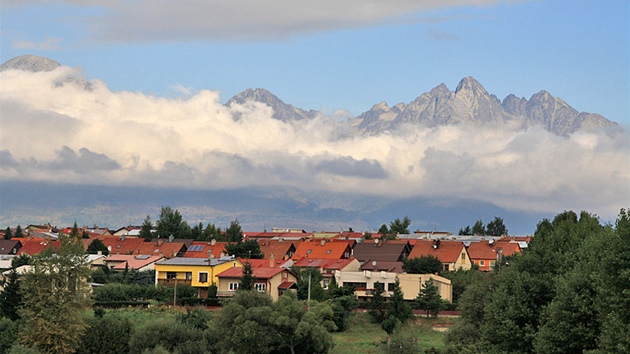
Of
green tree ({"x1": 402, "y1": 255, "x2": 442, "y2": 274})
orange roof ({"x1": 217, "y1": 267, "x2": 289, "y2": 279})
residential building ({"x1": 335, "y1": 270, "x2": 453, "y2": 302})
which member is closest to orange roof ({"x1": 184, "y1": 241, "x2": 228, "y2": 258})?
orange roof ({"x1": 217, "y1": 267, "x2": 289, "y2": 279})

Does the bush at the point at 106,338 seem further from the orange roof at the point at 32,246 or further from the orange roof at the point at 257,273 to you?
the orange roof at the point at 32,246

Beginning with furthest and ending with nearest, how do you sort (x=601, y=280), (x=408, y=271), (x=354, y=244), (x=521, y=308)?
(x=354, y=244)
(x=408, y=271)
(x=521, y=308)
(x=601, y=280)

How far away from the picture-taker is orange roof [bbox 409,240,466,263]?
357 ft

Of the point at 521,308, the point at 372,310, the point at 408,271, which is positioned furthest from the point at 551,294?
the point at 408,271

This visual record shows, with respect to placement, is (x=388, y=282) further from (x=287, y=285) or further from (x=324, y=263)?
(x=324, y=263)

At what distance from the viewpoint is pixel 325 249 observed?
114 meters

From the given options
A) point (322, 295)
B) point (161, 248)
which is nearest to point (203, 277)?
point (322, 295)

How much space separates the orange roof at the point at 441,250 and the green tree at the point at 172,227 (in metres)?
42.8

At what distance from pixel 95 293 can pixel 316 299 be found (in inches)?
706

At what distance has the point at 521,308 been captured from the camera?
45.6 meters

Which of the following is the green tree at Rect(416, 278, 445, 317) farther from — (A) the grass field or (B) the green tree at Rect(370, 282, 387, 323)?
(B) the green tree at Rect(370, 282, 387, 323)

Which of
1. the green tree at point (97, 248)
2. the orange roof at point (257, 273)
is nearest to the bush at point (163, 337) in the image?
the orange roof at point (257, 273)

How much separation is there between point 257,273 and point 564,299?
50202mm

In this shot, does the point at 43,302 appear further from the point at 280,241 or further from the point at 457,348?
the point at 280,241
